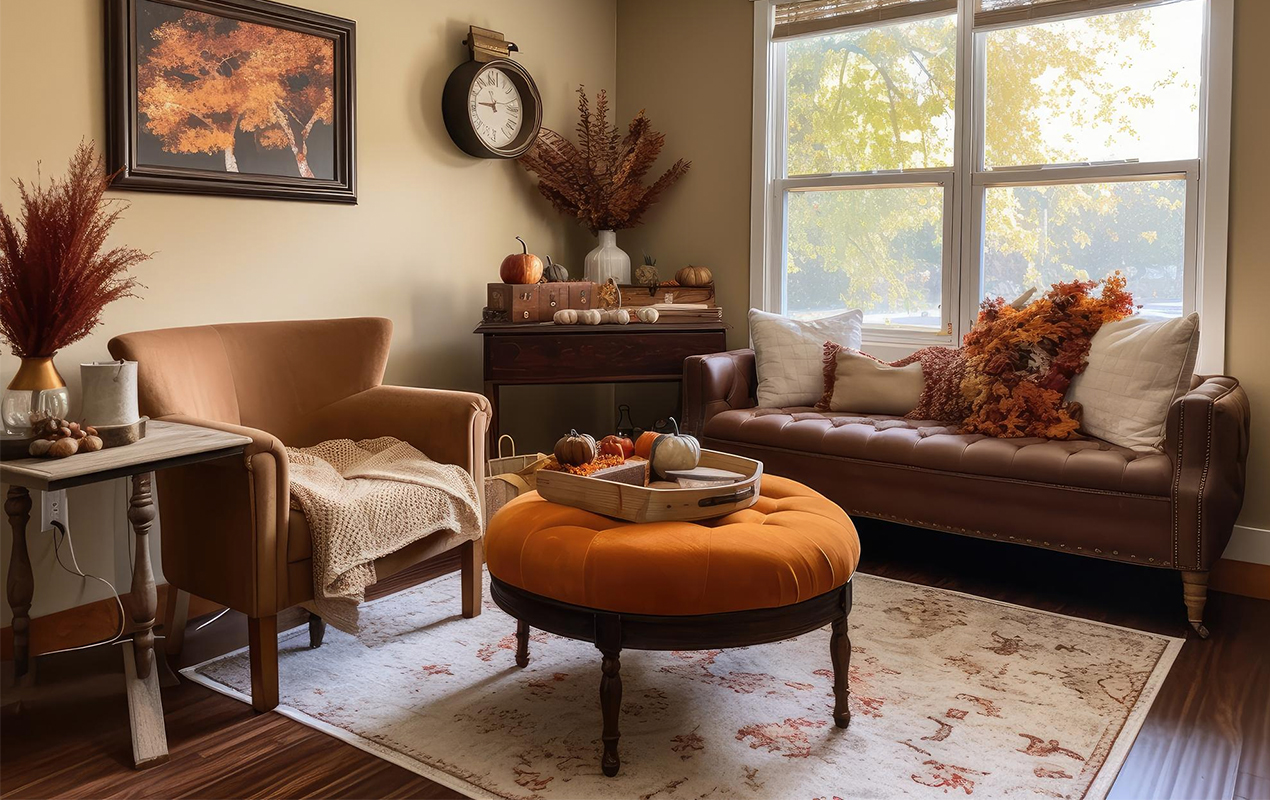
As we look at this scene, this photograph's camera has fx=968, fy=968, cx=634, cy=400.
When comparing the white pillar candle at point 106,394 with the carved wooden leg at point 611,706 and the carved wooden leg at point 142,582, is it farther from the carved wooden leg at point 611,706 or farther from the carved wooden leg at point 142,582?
the carved wooden leg at point 611,706

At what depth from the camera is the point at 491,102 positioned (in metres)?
4.11

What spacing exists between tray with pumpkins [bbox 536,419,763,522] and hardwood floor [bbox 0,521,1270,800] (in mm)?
716

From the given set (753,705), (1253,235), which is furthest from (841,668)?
(1253,235)

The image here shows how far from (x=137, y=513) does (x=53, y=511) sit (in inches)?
27.5

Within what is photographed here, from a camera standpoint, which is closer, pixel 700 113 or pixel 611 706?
pixel 611 706

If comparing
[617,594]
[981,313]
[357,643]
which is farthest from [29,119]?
[981,313]

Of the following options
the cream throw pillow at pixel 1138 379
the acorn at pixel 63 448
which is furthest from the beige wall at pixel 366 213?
the cream throw pillow at pixel 1138 379

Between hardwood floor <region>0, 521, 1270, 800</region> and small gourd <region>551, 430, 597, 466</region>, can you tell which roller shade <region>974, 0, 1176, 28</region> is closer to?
hardwood floor <region>0, 521, 1270, 800</region>

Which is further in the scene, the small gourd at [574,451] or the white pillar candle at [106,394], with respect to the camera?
the small gourd at [574,451]

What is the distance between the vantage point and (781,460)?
12.0 ft

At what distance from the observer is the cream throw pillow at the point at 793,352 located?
399cm

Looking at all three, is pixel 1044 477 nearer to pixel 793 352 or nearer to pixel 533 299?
pixel 793 352

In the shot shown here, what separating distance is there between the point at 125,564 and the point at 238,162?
4.41 feet

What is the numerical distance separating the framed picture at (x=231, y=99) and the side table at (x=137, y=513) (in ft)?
3.29
